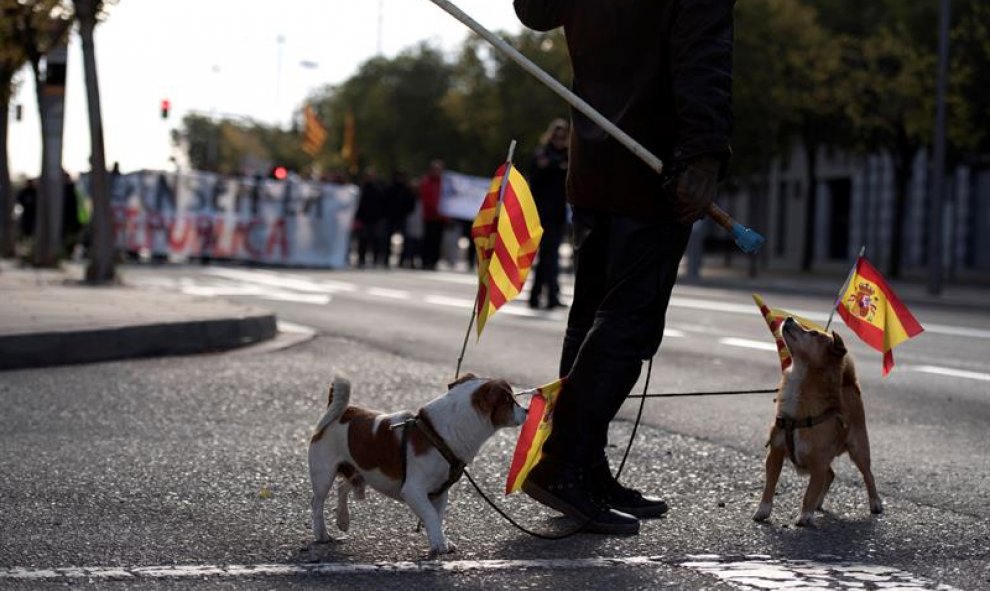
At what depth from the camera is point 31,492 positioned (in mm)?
5512

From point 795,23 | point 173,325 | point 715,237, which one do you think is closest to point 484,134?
point 715,237

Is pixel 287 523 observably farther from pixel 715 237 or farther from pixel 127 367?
pixel 715 237

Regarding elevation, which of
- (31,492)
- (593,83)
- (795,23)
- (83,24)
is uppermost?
(795,23)

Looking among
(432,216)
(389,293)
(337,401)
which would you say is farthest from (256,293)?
(337,401)

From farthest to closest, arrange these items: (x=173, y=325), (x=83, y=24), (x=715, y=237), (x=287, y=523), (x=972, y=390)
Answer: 1. (x=715, y=237)
2. (x=83, y=24)
3. (x=173, y=325)
4. (x=972, y=390)
5. (x=287, y=523)

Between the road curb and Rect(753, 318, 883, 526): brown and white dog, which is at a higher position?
Rect(753, 318, 883, 526): brown and white dog

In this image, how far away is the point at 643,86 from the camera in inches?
203

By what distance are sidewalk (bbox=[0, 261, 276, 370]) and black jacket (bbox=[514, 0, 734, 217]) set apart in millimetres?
5656

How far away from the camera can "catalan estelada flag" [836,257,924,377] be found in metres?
5.77

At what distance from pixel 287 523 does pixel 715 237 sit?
46195 millimetres

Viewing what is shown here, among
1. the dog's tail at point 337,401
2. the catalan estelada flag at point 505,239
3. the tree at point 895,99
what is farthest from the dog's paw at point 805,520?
the tree at point 895,99

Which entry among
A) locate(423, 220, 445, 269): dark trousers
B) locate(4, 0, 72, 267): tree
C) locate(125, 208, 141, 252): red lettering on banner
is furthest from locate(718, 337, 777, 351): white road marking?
locate(125, 208, 141, 252): red lettering on banner

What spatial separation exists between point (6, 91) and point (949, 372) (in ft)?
78.2

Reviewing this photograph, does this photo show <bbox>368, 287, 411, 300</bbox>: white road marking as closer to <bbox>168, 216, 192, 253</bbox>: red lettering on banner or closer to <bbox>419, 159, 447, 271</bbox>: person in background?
<bbox>419, 159, 447, 271</bbox>: person in background
